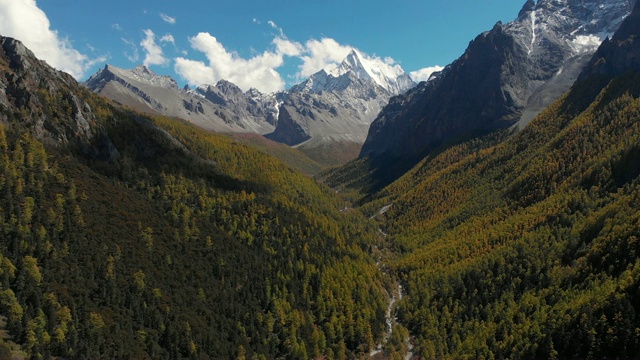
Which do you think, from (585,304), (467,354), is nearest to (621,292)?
(585,304)

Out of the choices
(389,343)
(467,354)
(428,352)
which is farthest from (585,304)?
(389,343)

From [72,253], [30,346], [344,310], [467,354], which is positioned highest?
[72,253]

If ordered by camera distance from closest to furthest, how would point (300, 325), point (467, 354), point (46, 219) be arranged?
point (46, 219) < point (467, 354) < point (300, 325)

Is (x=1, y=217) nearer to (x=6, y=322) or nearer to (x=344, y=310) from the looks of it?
(x=6, y=322)

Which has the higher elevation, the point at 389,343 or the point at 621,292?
the point at 621,292

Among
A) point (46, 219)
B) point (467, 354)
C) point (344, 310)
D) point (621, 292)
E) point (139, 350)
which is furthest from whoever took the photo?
point (344, 310)

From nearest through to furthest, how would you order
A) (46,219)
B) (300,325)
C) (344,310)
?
(46,219)
(300,325)
(344,310)

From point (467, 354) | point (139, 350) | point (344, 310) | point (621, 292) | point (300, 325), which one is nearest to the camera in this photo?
point (139, 350)

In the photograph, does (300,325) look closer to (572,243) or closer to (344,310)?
(344,310)

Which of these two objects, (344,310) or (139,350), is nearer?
(139,350)
